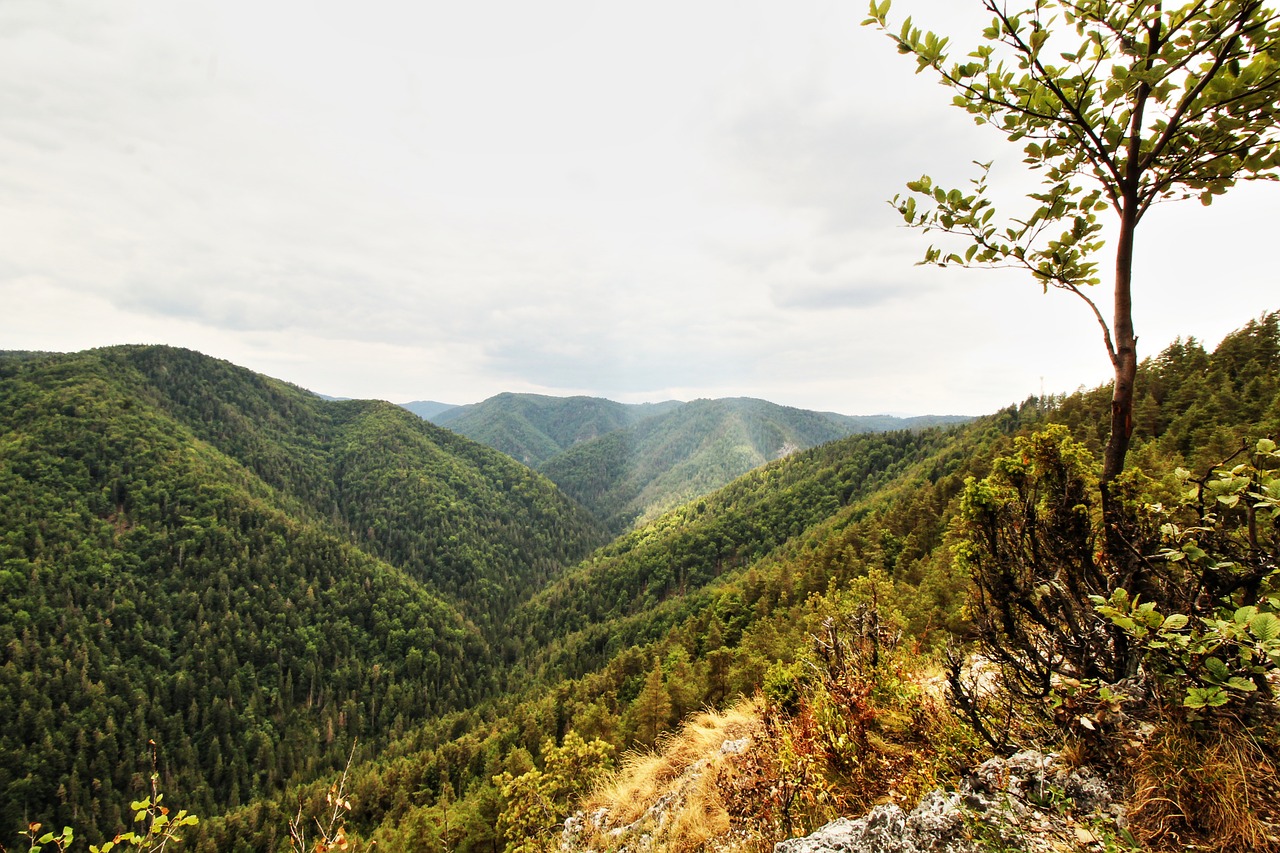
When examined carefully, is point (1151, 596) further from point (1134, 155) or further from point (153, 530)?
point (153, 530)

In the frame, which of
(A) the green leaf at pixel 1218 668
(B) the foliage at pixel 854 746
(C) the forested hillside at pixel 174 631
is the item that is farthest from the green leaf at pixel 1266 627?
(C) the forested hillside at pixel 174 631

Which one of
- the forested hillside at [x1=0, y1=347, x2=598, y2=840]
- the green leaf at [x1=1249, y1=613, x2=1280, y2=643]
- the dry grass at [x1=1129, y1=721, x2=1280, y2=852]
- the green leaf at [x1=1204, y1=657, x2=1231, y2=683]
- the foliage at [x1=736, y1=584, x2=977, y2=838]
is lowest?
the forested hillside at [x1=0, y1=347, x2=598, y2=840]

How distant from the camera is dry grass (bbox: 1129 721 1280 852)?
2535 mm

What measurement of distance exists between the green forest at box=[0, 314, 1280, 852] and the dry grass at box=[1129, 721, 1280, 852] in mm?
29355

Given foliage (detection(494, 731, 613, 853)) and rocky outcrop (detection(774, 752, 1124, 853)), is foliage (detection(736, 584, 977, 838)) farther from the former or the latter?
foliage (detection(494, 731, 613, 853))

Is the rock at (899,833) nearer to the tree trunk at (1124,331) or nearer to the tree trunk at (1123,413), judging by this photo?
the tree trunk at (1123,413)

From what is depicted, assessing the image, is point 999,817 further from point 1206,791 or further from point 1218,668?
point 1218,668

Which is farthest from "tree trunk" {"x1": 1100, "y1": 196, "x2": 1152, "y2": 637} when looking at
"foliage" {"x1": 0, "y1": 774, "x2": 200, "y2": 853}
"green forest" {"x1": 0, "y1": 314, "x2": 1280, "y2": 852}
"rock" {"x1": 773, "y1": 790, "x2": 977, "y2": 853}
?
"green forest" {"x1": 0, "y1": 314, "x2": 1280, "y2": 852}

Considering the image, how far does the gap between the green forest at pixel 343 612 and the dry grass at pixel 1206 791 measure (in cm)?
2935

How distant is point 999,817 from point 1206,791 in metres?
1.12

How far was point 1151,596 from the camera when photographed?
366cm

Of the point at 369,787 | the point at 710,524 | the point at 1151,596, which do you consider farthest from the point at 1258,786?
the point at 710,524

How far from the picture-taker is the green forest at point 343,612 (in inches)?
2205

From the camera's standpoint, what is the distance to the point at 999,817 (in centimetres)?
334
